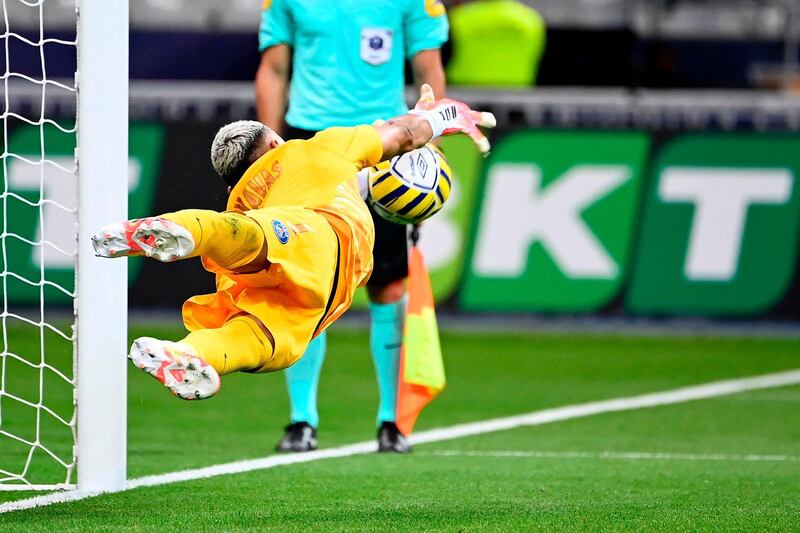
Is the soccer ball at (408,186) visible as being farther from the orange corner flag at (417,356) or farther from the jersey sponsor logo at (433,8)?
the jersey sponsor logo at (433,8)

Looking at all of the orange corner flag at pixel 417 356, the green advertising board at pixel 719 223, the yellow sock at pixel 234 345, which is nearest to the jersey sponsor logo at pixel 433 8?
the orange corner flag at pixel 417 356

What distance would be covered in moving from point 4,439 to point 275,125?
183 cm

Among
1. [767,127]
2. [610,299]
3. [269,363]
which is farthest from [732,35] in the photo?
[269,363]

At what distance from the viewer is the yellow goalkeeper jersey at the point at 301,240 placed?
14.6 ft

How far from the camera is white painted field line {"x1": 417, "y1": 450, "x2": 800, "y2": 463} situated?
243 inches

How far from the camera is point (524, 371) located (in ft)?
30.8

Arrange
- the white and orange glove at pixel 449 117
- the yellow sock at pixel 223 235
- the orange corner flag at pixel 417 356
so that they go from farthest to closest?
the orange corner flag at pixel 417 356 < the white and orange glove at pixel 449 117 < the yellow sock at pixel 223 235

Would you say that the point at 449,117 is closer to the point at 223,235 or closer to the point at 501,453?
the point at 223,235

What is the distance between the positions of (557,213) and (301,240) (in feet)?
20.7

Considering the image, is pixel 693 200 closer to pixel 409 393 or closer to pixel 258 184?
pixel 409 393

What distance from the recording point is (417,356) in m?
6.44

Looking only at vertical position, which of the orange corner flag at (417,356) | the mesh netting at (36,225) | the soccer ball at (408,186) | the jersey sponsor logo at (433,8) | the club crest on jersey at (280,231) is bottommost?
the mesh netting at (36,225)

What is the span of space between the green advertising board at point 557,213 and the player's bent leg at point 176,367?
6589 millimetres

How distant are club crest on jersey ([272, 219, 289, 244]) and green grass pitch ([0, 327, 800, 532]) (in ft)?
2.75
